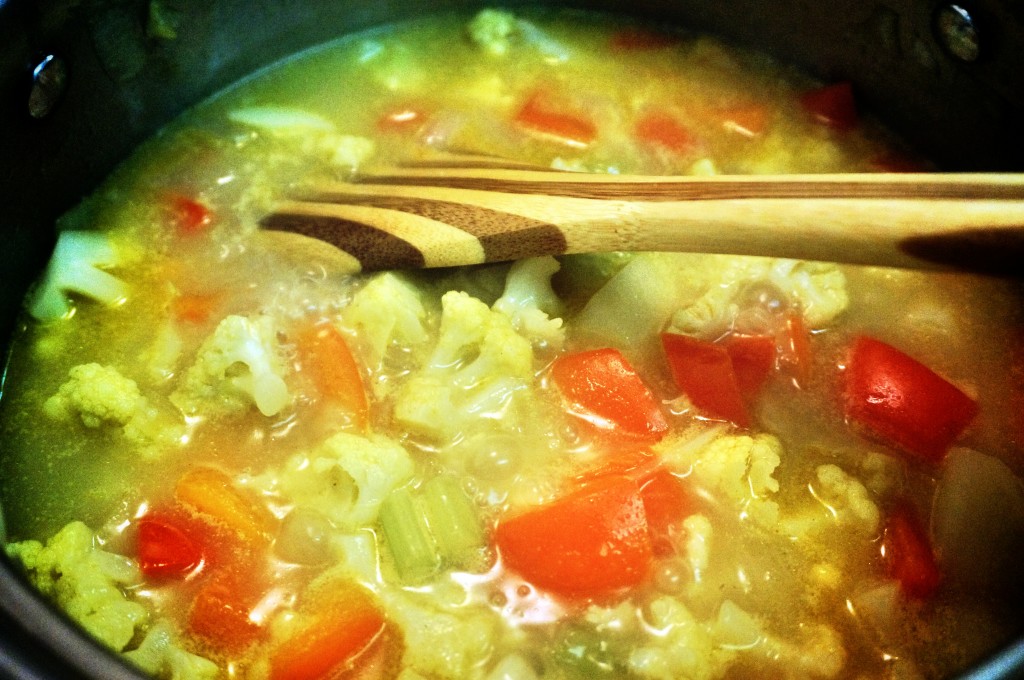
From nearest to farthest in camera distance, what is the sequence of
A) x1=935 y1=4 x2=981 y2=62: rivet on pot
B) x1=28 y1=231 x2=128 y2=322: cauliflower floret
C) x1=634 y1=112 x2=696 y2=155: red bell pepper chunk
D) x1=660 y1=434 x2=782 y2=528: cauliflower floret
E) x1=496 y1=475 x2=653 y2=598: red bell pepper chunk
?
x1=496 y1=475 x2=653 y2=598: red bell pepper chunk
x1=660 y1=434 x2=782 y2=528: cauliflower floret
x1=28 y1=231 x2=128 y2=322: cauliflower floret
x1=935 y1=4 x2=981 y2=62: rivet on pot
x1=634 y1=112 x2=696 y2=155: red bell pepper chunk

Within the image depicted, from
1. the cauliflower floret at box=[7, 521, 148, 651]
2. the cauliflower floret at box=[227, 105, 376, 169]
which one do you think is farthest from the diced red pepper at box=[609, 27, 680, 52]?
the cauliflower floret at box=[7, 521, 148, 651]

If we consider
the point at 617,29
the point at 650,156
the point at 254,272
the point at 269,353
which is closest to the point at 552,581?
the point at 269,353

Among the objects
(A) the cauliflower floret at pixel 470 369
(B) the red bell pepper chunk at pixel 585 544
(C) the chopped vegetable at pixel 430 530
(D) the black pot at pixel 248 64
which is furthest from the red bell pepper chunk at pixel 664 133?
(C) the chopped vegetable at pixel 430 530

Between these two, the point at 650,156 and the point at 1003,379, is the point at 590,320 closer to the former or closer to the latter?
the point at 650,156

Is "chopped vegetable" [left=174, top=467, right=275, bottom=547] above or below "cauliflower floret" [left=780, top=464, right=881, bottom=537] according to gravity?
below

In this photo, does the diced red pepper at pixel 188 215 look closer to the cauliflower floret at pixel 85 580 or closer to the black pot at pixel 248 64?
the black pot at pixel 248 64

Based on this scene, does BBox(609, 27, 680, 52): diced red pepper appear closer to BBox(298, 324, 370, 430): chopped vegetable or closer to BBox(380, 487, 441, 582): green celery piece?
BBox(298, 324, 370, 430): chopped vegetable
